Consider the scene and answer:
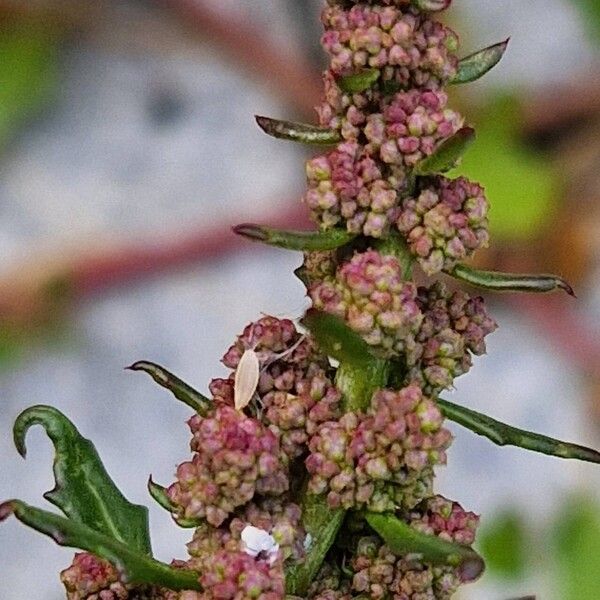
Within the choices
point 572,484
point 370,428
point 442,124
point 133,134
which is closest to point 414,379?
point 370,428

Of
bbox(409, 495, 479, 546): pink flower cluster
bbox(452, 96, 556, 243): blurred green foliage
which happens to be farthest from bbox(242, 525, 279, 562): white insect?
bbox(452, 96, 556, 243): blurred green foliage

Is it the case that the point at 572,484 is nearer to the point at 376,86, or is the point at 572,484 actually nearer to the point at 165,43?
the point at 165,43

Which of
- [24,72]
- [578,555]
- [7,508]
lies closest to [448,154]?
[7,508]

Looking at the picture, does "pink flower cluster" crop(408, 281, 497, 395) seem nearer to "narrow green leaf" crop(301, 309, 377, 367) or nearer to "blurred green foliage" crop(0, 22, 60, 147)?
"narrow green leaf" crop(301, 309, 377, 367)

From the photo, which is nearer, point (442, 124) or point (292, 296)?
point (442, 124)

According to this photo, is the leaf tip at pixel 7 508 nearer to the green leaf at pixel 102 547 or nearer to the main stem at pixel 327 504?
the green leaf at pixel 102 547

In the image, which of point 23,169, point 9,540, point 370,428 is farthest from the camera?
point 23,169

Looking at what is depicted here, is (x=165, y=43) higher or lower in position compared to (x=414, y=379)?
higher
